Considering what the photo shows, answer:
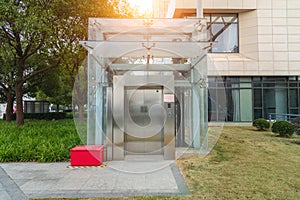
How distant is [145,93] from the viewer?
6.86 meters

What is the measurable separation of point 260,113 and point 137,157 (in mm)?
11973

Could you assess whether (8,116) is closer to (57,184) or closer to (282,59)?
(57,184)

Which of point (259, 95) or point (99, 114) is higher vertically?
point (259, 95)

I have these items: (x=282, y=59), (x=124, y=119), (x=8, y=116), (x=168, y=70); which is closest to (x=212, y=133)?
(x=168, y=70)

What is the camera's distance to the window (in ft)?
52.6

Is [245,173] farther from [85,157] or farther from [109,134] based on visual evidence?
[85,157]

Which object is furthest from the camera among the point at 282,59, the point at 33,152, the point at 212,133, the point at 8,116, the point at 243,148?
the point at 8,116

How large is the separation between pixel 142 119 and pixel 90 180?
2670 mm

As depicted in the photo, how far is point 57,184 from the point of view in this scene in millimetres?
4348

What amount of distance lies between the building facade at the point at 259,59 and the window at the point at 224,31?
0.45ft

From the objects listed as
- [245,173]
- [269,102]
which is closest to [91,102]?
[245,173]

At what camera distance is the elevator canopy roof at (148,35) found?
20.0 feet

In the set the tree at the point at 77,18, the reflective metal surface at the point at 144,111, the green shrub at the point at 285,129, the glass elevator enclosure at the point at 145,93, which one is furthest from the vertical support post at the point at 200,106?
the green shrub at the point at 285,129

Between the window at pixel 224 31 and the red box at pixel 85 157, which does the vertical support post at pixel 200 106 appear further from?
the window at pixel 224 31
